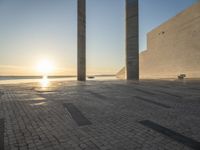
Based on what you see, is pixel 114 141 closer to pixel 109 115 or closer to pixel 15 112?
pixel 109 115

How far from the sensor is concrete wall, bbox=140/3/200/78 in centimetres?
2608

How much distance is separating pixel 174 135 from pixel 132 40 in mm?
18174

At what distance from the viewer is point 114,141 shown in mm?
2916

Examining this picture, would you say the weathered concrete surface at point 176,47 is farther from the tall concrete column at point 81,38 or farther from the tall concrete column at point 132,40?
the tall concrete column at point 81,38

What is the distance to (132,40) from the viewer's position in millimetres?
20016

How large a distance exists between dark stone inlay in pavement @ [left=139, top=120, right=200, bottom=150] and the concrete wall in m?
25.7

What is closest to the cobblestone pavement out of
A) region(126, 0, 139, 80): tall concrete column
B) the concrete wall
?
region(126, 0, 139, 80): tall concrete column

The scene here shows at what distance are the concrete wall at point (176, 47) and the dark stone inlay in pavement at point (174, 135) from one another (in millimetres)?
25684

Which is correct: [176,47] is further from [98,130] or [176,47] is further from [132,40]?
[98,130]

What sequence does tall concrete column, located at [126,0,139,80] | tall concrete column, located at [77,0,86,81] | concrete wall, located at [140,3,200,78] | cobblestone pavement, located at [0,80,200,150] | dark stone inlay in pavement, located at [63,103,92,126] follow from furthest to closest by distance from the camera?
concrete wall, located at [140,3,200,78] → tall concrete column, located at [77,0,86,81] → tall concrete column, located at [126,0,139,80] → dark stone inlay in pavement, located at [63,103,92,126] → cobblestone pavement, located at [0,80,200,150]

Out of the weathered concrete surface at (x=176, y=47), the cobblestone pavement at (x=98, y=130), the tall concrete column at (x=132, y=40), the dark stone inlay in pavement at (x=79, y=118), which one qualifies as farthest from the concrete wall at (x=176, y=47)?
the dark stone inlay in pavement at (x=79, y=118)

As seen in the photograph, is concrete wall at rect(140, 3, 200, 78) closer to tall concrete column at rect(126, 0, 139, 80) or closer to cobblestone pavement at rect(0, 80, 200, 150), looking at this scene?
tall concrete column at rect(126, 0, 139, 80)

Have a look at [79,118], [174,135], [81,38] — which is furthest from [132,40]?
[174,135]

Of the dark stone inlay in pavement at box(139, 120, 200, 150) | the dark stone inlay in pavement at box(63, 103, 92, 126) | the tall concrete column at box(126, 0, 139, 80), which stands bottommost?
the dark stone inlay in pavement at box(139, 120, 200, 150)
